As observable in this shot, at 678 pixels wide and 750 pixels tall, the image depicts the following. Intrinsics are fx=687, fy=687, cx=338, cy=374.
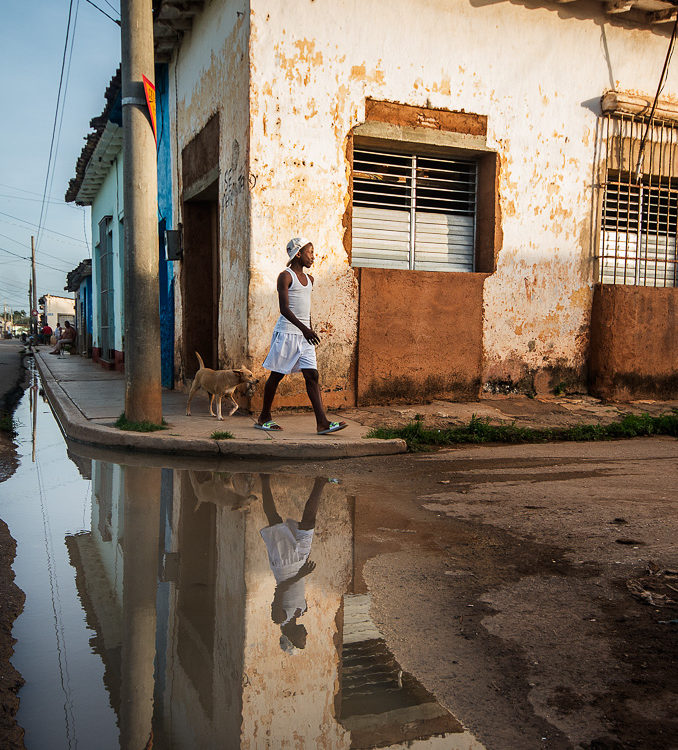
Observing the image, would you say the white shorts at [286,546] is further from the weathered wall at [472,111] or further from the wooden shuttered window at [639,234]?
the wooden shuttered window at [639,234]

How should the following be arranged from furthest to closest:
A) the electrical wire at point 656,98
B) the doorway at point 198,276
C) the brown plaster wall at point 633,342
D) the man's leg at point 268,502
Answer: the doorway at point 198,276 → the electrical wire at point 656,98 → the brown plaster wall at point 633,342 → the man's leg at point 268,502

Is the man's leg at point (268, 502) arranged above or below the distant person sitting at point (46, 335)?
below

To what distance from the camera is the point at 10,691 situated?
7.11 ft

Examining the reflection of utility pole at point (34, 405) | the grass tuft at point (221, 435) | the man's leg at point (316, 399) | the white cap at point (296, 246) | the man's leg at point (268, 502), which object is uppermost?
the white cap at point (296, 246)

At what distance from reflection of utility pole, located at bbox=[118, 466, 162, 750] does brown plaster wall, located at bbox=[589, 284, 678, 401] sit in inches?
245

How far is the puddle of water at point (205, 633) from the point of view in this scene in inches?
80.4

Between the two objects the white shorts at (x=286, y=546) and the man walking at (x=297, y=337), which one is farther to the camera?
the man walking at (x=297, y=337)

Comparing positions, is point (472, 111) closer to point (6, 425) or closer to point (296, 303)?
point (296, 303)

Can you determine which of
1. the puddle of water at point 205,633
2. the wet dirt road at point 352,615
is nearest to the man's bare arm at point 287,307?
the wet dirt road at point 352,615

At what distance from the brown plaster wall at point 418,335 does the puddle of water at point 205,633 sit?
3501 mm

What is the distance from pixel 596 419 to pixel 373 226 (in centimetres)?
345

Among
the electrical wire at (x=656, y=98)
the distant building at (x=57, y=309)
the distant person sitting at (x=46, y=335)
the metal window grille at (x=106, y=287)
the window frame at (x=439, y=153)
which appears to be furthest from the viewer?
the distant building at (x=57, y=309)

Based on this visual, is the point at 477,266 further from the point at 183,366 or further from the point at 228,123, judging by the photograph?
the point at 183,366

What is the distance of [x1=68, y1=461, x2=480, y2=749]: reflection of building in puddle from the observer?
6.70ft
